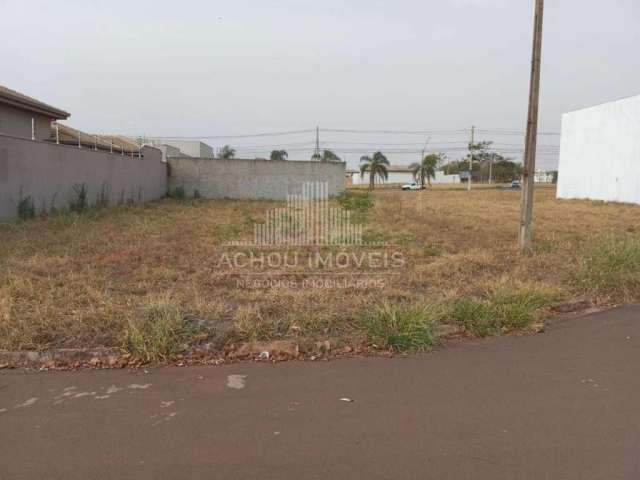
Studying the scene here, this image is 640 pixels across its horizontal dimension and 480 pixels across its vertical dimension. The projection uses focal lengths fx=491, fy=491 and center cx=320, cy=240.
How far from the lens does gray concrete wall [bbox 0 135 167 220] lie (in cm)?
1049

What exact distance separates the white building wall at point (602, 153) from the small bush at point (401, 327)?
20419 mm

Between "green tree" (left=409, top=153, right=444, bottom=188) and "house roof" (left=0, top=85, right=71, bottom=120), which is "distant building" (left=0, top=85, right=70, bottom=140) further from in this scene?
"green tree" (left=409, top=153, right=444, bottom=188)

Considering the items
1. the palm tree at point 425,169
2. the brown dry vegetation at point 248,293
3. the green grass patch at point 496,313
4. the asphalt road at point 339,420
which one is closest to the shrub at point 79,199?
the brown dry vegetation at point 248,293

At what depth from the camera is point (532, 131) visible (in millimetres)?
7445

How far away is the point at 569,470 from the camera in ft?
7.55

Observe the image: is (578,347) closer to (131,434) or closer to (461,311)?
(461,311)

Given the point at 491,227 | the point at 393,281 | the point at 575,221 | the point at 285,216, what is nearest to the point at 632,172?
the point at 575,221

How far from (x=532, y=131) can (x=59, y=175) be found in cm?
1117

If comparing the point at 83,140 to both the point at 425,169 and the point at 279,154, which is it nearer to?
the point at 279,154

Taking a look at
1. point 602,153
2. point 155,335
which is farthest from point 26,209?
point 602,153

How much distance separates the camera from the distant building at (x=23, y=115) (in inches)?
588

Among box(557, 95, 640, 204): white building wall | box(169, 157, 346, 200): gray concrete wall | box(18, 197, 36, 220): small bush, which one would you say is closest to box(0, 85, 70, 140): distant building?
box(18, 197, 36, 220): small bush

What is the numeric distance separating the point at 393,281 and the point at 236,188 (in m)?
18.3

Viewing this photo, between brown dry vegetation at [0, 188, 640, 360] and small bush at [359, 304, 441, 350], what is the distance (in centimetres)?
1
